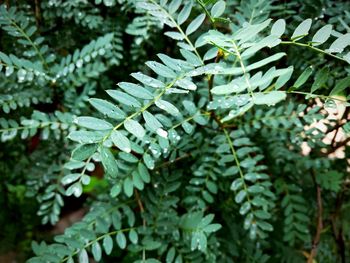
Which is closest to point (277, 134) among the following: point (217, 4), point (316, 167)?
point (316, 167)

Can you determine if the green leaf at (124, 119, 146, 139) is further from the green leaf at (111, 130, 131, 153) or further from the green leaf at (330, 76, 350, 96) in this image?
the green leaf at (330, 76, 350, 96)

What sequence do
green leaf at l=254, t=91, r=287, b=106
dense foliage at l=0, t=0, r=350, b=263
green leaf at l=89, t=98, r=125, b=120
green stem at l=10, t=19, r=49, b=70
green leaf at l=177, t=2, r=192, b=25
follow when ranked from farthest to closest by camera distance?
green stem at l=10, t=19, r=49, b=70 → dense foliage at l=0, t=0, r=350, b=263 → green leaf at l=177, t=2, r=192, b=25 → green leaf at l=89, t=98, r=125, b=120 → green leaf at l=254, t=91, r=287, b=106

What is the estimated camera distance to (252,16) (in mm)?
955

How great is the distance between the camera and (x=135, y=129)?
22.0 inches

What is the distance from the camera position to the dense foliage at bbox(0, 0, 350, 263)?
0.88 metres

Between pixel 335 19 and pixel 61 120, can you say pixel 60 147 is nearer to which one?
pixel 61 120

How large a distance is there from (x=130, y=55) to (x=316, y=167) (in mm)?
680

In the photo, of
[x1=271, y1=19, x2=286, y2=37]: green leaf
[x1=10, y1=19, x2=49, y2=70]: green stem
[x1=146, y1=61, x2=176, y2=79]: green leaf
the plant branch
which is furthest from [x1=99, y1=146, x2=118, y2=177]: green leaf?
the plant branch

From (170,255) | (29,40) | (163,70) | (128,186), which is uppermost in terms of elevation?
(163,70)

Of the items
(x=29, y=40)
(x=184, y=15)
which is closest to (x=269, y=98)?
(x=184, y=15)

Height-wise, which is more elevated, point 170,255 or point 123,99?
point 123,99

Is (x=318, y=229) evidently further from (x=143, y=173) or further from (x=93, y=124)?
(x=93, y=124)

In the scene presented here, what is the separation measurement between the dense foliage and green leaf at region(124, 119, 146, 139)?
182 millimetres

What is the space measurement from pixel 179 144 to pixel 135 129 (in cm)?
43
